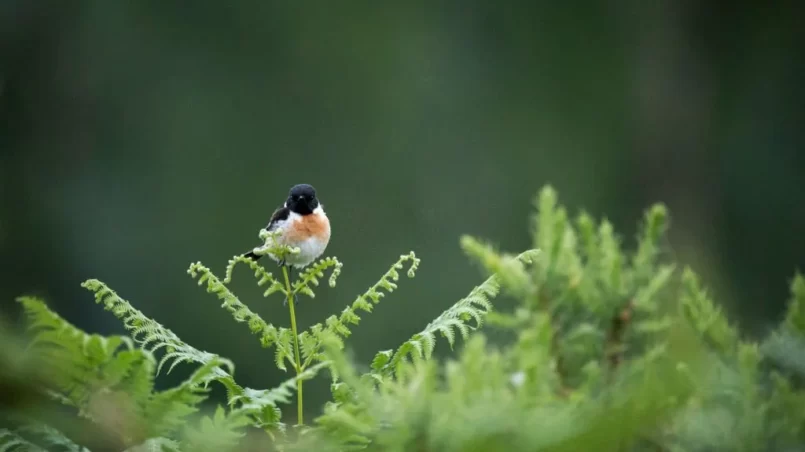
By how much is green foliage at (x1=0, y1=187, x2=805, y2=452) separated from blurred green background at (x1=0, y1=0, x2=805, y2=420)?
6.49 metres

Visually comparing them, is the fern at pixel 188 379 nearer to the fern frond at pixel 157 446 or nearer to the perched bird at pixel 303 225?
the fern frond at pixel 157 446

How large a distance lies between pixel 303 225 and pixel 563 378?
1896 millimetres

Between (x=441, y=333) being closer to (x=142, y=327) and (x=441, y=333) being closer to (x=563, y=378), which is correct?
(x=142, y=327)

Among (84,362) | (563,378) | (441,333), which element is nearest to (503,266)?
(563,378)

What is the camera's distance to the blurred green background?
299 inches

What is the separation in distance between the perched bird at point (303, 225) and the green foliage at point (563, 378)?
5.62 feet

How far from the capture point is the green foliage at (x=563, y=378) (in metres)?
0.53

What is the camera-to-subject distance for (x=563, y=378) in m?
0.61

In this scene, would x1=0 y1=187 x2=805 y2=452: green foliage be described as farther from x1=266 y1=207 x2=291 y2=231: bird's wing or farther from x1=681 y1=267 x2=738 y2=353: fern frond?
x1=266 y1=207 x2=291 y2=231: bird's wing

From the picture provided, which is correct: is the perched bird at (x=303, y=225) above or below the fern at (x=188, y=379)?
above

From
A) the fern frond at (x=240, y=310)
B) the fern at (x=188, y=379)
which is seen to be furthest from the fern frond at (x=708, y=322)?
the fern frond at (x=240, y=310)

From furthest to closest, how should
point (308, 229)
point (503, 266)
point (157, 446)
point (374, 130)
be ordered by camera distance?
1. point (374, 130)
2. point (308, 229)
3. point (157, 446)
4. point (503, 266)

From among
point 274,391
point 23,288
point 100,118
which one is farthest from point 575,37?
point 274,391

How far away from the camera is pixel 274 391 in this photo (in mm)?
775
